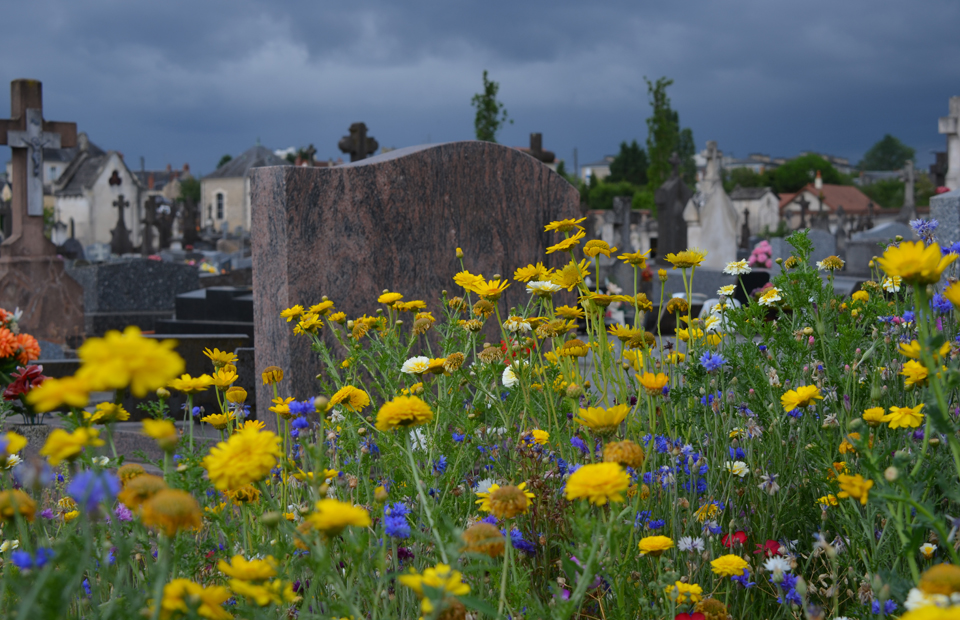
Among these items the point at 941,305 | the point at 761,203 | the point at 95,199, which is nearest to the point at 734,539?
the point at 941,305

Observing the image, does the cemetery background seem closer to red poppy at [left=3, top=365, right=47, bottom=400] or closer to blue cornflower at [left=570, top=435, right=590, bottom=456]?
blue cornflower at [left=570, top=435, right=590, bottom=456]

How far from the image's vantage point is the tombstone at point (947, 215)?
5789 millimetres

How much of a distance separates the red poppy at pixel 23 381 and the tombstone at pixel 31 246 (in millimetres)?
6796

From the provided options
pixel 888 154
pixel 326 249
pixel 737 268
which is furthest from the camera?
pixel 888 154

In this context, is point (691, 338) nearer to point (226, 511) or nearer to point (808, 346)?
point (808, 346)

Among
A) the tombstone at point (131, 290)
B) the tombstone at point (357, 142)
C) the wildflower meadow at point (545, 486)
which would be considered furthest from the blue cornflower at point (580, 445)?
the tombstone at point (357, 142)

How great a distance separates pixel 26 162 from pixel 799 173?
76892mm

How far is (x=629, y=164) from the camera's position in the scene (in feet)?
242

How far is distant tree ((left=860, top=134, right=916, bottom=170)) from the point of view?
11581 cm

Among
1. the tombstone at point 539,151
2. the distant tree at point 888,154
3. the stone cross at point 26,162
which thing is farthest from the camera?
the distant tree at point 888,154

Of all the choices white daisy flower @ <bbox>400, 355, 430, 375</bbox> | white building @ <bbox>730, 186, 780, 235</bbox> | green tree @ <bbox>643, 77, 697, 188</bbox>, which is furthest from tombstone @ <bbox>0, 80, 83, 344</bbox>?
white building @ <bbox>730, 186, 780, 235</bbox>

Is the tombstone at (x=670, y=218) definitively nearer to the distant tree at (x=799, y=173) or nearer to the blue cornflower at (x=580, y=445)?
the blue cornflower at (x=580, y=445)

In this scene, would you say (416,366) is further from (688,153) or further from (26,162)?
(688,153)

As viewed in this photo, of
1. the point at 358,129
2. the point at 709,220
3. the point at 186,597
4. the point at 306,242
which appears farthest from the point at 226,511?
the point at 709,220
